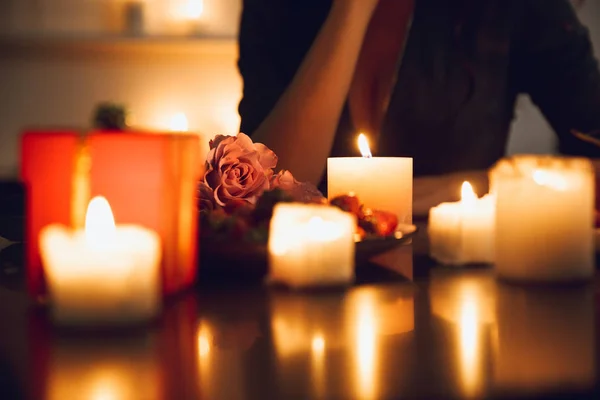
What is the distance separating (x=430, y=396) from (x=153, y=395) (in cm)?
14

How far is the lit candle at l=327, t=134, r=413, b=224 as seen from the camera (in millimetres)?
842

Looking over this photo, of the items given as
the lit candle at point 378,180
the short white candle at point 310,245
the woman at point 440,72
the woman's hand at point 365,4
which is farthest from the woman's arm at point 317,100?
the short white candle at point 310,245

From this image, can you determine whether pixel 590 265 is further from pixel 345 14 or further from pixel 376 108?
pixel 376 108

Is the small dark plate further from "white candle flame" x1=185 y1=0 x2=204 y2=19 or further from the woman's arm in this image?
"white candle flame" x1=185 y1=0 x2=204 y2=19

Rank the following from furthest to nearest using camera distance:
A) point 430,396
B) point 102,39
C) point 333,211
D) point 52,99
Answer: point 52,99 < point 102,39 < point 333,211 < point 430,396

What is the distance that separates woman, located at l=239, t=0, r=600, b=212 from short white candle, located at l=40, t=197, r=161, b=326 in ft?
4.52

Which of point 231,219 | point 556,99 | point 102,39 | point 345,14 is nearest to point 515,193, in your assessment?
point 231,219

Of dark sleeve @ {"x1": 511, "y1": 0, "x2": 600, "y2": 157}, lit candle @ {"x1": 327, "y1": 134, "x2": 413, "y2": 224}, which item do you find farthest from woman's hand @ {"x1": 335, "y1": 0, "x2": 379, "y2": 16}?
lit candle @ {"x1": 327, "y1": 134, "x2": 413, "y2": 224}

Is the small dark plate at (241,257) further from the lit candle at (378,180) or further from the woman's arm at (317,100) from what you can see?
the woman's arm at (317,100)

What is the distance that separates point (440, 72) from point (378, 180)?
1274 millimetres

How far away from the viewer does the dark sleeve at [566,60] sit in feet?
6.86

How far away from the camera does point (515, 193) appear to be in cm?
62

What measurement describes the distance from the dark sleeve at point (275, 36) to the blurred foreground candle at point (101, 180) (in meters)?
1.54

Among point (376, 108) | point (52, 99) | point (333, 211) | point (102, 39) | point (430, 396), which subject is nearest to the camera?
point (430, 396)
